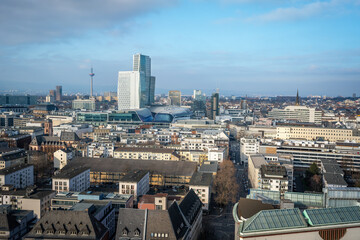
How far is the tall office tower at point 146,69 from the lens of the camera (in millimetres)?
101438

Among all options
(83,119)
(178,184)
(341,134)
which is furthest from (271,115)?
(178,184)

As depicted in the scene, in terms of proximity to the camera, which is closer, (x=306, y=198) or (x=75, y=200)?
(x=306, y=198)

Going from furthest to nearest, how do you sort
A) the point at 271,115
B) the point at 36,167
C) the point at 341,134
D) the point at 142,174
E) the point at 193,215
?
the point at 271,115, the point at 341,134, the point at 36,167, the point at 142,174, the point at 193,215

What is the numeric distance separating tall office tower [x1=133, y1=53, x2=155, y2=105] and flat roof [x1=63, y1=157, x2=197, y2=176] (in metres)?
66.3

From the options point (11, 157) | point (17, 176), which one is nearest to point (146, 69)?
point (11, 157)

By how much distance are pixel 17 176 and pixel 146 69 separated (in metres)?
78.6

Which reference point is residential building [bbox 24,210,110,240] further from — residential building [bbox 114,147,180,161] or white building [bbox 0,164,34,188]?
residential building [bbox 114,147,180,161]

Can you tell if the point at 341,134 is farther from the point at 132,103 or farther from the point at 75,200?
the point at 132,103

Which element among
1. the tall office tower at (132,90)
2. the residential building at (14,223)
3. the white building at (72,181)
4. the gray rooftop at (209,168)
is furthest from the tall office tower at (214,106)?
the residential building at (14,223)

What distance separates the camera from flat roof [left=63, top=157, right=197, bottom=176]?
101 feet

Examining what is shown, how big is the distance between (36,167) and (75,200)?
15.9m

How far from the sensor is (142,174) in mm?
27156

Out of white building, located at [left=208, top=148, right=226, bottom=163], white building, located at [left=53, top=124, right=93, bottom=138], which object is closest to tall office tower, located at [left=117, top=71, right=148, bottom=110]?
white building, located at [left=53, top=124, right=93, bottom=138]

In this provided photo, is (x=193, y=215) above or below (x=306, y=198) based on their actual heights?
below
